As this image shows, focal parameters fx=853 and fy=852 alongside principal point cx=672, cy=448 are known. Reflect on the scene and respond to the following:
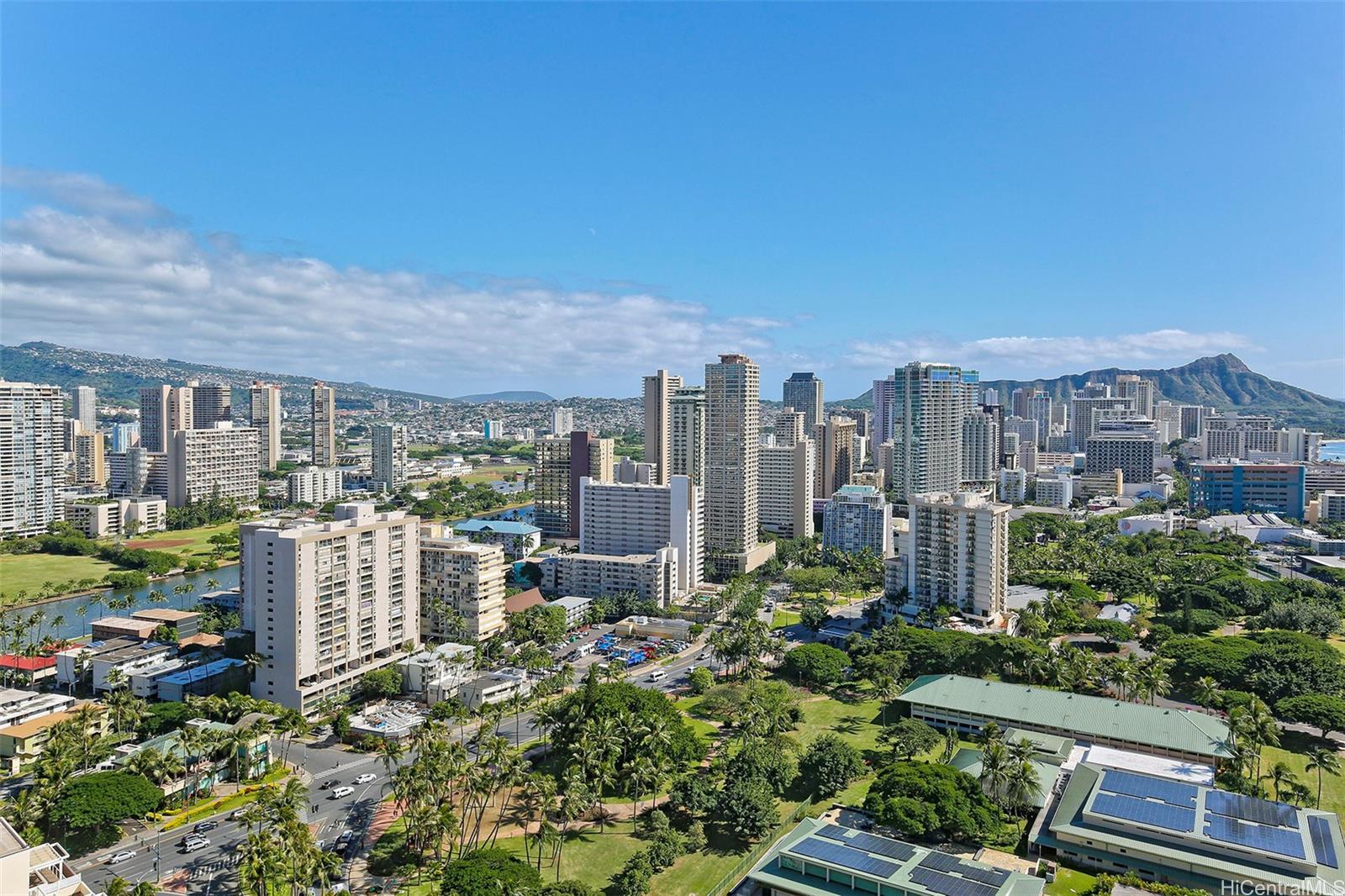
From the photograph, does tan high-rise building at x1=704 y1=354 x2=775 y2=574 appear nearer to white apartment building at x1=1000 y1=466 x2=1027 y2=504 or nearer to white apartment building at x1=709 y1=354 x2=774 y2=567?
white apartment building at x1=709 y1=354 x2=774 y2=567

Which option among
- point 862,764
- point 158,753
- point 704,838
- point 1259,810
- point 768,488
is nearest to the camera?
point 1259,810

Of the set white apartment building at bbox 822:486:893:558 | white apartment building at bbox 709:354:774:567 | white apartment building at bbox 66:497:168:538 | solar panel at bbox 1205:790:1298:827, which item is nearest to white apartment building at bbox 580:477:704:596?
white apartment building at bbox 709:354:774:567

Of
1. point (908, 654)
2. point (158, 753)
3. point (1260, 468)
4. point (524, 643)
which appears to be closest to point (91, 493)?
point (524, 643)

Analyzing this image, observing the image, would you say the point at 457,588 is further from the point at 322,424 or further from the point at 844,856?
the point at 322,424

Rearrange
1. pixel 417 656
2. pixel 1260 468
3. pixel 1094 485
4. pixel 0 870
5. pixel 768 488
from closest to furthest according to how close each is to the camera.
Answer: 1. pixel 0 870
2. pixel 417 656
3. pixel 768 488
4. pixel 1260 468
5. pixel 1094 485

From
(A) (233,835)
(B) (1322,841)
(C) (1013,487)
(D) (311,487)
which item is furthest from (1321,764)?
(D) (311,487)

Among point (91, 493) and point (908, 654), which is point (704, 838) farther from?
point (91, 493)

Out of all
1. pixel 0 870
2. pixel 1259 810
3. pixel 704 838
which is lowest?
pixel 704 838
